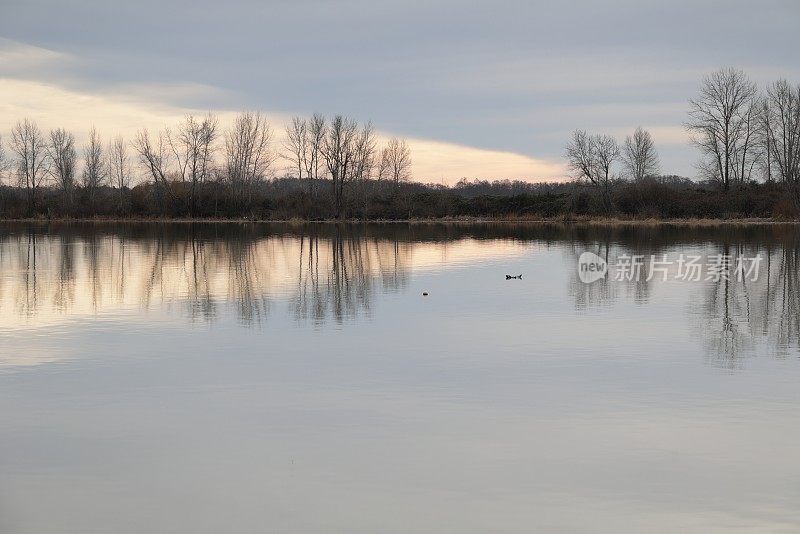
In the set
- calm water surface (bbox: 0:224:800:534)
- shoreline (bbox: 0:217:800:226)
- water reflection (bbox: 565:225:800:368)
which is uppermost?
shoreline (bbox: 0:217:800:226)

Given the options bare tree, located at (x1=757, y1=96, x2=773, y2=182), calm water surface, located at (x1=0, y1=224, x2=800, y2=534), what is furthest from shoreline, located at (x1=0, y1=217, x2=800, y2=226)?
calm water surface, located at (x1=0, y1=224, x2=800, y2=534)

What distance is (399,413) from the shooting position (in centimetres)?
826

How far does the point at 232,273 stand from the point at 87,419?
571 inches

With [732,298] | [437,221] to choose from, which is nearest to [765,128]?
[437,221]

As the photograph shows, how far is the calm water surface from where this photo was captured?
592 centimetres

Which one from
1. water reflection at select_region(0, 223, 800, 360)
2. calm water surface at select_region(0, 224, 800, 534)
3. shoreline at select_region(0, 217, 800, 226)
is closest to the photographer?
calm water surface at select_region(0, 224, 800, 534)

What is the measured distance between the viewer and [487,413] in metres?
8.21

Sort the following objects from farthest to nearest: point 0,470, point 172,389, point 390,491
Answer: point 172,389
point 0,470
point 390,491

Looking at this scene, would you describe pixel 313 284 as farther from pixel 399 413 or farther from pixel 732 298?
pixel 399 413

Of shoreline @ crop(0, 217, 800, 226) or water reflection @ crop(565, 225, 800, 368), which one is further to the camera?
shoreline @ crop(0, 217, 800, 226)

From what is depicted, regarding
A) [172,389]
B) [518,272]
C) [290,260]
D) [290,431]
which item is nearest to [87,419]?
[172,389]

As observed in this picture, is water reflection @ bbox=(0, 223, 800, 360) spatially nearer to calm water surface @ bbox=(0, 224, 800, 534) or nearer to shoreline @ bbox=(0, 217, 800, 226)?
calm water surface @ bbox=(0, 224, 800, 534)

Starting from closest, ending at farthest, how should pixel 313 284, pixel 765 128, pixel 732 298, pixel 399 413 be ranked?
pixel 399 413
pixel 732 298
pixel 313 284
pixel 765 128

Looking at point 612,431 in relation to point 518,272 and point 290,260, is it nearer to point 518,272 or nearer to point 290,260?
point 518,272
